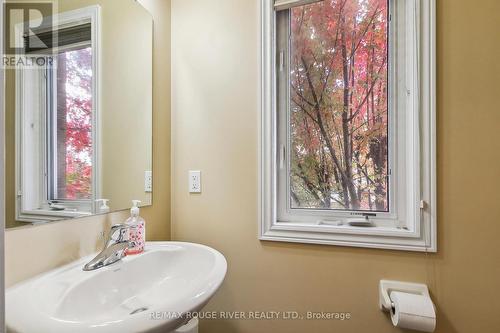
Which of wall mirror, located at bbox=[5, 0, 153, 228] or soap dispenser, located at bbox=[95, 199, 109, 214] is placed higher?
wall mirror, located at bbox=[5, 0, 153, 228]

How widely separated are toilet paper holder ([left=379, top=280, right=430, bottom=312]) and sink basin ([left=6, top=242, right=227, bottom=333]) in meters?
0.65

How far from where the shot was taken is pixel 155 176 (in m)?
1.24

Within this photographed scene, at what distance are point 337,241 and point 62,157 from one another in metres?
1.08

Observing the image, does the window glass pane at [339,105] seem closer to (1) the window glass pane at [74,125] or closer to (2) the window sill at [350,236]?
(2) the window sill at [350,236]

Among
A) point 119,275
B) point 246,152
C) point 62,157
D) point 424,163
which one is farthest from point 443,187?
point 62,157

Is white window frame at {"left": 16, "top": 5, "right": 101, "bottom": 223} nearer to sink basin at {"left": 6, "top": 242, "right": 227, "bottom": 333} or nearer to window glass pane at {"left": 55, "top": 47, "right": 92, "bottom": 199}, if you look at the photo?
window glass pane at {"left": 55, "top": 47, "right": 92, "bottom": 199}

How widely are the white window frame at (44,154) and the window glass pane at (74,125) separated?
0.02 m

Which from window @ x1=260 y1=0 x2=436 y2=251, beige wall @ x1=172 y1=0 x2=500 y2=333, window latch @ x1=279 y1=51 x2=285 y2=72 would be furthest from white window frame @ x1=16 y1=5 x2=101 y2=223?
window latch @ x1=279 y1=51 x2=285 y2=72

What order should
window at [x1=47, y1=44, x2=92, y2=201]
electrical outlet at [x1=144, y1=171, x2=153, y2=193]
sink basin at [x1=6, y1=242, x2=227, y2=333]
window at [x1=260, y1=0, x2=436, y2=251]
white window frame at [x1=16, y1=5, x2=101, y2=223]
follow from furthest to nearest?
1. electrical outlet at [x1=144, y1=171, x2=153, y2=193]
2. window at [x1=260, y1=0, x2=436, y2=251]
3. window at [x1=47, y1=44, x2=92, y2=201]
4. white window frame at [x1=16, y1=5, x2=101, y2=223]
5. sink basin at [x1=6, y1=242, x2=227, y2=333]

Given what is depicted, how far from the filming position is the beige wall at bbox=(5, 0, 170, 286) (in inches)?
28.2

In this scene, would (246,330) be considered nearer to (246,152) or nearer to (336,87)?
(246,152)

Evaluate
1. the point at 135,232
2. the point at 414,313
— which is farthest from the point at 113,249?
the point at 414,313

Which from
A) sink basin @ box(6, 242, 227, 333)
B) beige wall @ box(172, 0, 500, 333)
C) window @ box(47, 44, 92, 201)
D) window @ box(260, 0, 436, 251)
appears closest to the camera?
sink basin @ box(6, 242, 227, 333)

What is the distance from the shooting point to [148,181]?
120 centimetres
